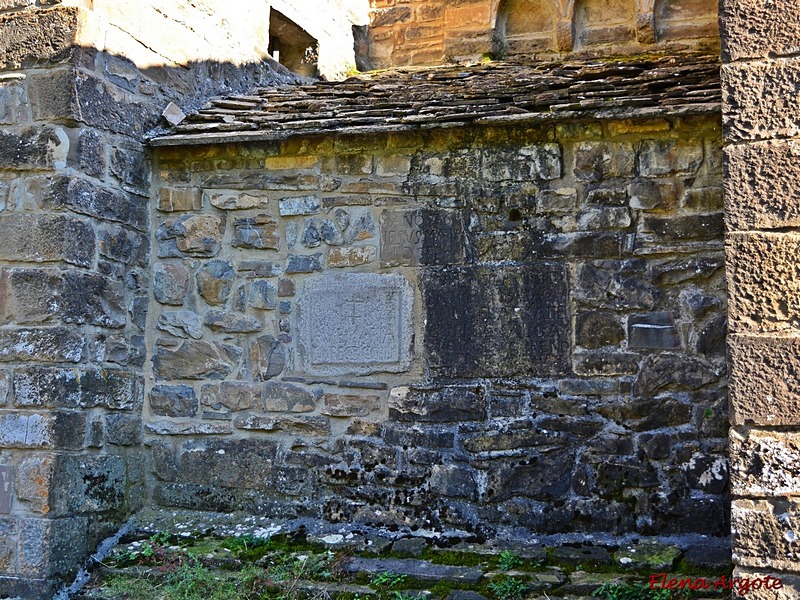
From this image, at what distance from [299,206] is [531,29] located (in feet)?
9.62

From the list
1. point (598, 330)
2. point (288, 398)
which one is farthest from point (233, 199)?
point (598, 330)

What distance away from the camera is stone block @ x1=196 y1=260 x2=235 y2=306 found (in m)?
5.05

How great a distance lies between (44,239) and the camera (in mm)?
4641

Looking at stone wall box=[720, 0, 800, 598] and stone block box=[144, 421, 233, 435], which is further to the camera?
stone block box=[144, 421, 233, 435]

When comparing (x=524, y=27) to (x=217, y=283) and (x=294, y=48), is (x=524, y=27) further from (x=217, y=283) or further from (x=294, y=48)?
(x=217, y=283)

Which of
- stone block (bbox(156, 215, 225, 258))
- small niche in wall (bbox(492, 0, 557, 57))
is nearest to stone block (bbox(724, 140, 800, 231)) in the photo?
stone block (bbox(156, 215, 225, 258))

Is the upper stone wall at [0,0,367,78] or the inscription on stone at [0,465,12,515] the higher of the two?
the upper stone wall at [0,0,367,78]

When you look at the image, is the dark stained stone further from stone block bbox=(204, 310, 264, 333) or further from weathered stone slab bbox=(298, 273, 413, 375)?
stone block bbox=(204, 310, 264, 333)

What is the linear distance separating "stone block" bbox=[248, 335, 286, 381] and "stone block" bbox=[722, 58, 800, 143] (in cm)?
270

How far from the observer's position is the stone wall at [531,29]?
6.57 m

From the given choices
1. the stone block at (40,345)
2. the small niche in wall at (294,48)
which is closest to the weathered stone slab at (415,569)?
the stone block at (40,345)

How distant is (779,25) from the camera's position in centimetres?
293

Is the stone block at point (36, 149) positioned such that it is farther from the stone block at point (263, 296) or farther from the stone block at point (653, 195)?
the stone block at point (653, 195)

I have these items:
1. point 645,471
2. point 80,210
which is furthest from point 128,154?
point 645,471
